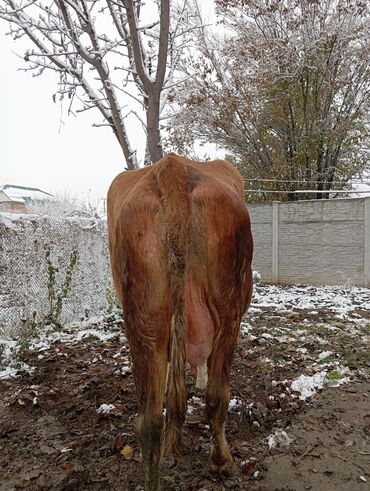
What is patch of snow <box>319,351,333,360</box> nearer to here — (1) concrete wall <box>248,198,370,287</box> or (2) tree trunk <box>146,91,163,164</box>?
(2) tree trunk <box>146,91,163,164</box>

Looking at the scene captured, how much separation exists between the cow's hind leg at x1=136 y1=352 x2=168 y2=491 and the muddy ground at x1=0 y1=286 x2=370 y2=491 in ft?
1.10

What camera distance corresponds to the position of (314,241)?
942 cm

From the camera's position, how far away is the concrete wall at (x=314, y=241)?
8.84 metres

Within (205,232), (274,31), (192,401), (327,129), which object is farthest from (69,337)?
(274,31)

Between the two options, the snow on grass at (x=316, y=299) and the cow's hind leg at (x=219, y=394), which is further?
the snow on grass at (x=316, y=299)

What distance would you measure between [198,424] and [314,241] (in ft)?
25.1

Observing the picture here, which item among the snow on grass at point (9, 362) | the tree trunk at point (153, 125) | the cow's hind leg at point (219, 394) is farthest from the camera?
the tree trunk at point (153, 125)

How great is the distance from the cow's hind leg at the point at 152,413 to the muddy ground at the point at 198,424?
13.1 inches

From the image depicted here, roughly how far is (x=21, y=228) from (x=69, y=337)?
4.39 feet

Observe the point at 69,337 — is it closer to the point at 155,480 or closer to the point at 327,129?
the point at 155,480

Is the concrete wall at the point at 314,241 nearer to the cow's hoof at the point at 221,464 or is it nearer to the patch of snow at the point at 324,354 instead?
the patch of snow at the point at 324,354

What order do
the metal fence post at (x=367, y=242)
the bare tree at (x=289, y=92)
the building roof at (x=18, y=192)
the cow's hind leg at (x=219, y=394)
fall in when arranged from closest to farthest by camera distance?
the cow's hind leg at (x=219, y=394)
the metal fence post at (x=367, y=242)
the bare tree at (x=289, y=92)
the building roof at (x=18, y=192)

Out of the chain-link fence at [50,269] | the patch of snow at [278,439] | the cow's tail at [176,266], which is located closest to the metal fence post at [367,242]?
the chain-link fence at [50,269]

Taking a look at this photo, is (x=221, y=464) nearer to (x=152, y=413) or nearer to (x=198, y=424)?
(x=198, y=424)
